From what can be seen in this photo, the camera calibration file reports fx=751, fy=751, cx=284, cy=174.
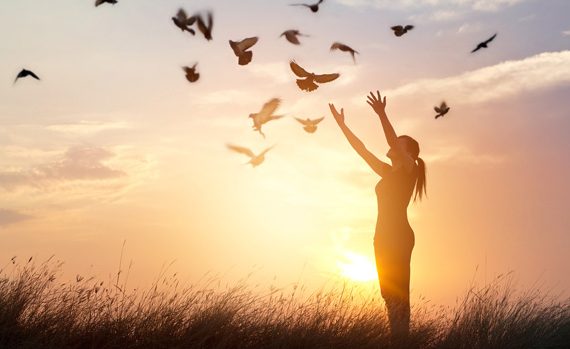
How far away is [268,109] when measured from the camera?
8125 millimetres

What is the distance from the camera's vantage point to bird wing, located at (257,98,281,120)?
811 centimetres

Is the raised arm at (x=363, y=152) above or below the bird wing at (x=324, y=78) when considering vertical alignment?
below

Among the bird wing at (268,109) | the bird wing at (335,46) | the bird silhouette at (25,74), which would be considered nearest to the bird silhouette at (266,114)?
the bird wing at (268,109)

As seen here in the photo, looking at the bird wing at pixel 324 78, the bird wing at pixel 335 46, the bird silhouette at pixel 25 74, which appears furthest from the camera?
the bird wing at pixel 335 46

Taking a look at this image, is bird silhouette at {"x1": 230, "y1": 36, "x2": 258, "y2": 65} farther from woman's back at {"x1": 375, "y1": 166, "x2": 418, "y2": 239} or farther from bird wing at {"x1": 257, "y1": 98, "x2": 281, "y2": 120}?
woman's back at {"x1": 375, "y1": 166, "x2": 418, "y2": 239}

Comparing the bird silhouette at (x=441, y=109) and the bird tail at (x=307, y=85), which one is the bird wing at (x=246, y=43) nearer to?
the bird tail at (x=307, y=85)

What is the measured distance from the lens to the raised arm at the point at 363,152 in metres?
7.95

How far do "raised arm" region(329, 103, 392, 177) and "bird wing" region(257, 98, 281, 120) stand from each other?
0.79 metres

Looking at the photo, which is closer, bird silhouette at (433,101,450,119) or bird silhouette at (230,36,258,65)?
bird silhouette at (230,36,258,65)

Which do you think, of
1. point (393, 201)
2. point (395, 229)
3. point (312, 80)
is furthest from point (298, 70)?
point (395, 229)

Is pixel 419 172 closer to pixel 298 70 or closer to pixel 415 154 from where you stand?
pixel 415 154

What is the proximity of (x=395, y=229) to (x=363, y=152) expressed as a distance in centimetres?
90

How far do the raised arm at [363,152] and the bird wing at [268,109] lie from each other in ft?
2.60

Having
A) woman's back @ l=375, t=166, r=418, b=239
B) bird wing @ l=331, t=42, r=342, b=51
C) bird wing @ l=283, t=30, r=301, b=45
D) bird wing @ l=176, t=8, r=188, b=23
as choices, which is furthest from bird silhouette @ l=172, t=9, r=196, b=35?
woman's back @ l=375, t=166, r=418, b=239
